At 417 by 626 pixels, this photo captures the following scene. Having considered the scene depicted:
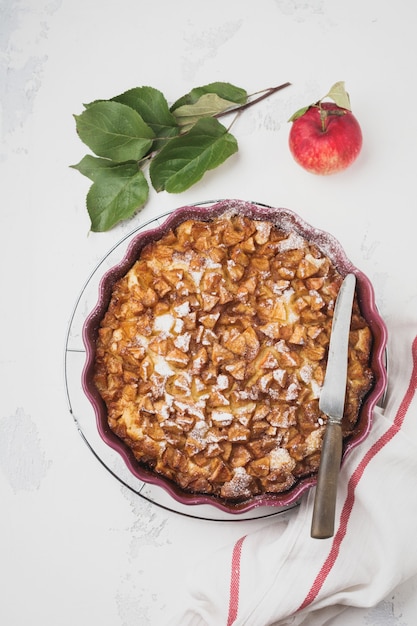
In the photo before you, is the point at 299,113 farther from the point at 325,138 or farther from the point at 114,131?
the point at 114,131

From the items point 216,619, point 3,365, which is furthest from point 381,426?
point 3,365

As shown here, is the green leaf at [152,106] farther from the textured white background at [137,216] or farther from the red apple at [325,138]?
the red apple at [325,138]

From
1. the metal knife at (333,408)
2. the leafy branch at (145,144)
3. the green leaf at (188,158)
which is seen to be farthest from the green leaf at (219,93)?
the metal knife at (333,408)

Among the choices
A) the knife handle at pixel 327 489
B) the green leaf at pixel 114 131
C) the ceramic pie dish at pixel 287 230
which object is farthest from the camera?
the green leaf at pixel 114 131

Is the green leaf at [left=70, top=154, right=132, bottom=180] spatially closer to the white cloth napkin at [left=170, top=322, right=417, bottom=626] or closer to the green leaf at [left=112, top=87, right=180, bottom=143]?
the green leaf at [left=112, top=87, right=180, bottom=143]

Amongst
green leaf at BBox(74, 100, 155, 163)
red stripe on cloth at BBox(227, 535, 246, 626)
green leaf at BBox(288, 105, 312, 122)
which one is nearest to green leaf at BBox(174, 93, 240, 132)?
Answer: green leaf at BBox(74, 100, 155, 163)

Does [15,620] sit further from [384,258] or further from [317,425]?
[384,258]

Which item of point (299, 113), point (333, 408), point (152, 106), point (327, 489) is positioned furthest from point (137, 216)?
point (327, 489)
